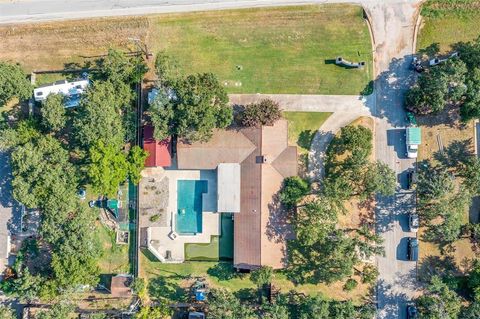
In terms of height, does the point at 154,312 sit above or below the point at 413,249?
below

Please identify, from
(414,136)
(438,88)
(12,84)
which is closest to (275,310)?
(414,136)

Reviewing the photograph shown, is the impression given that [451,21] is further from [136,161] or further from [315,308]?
[136,161]

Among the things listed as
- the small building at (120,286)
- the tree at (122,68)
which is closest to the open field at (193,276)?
the small building at (120,286)

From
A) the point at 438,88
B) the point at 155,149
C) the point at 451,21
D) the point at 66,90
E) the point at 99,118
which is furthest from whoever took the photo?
the point at 66,90

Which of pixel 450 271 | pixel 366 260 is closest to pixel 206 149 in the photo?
pixel 366 260

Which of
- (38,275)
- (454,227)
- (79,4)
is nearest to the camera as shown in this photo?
(454,227)

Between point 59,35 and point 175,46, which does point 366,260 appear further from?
point 59,35

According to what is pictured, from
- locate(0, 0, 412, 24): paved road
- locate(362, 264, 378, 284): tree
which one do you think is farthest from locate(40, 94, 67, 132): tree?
locate(362, 264, 378, 284): tree
